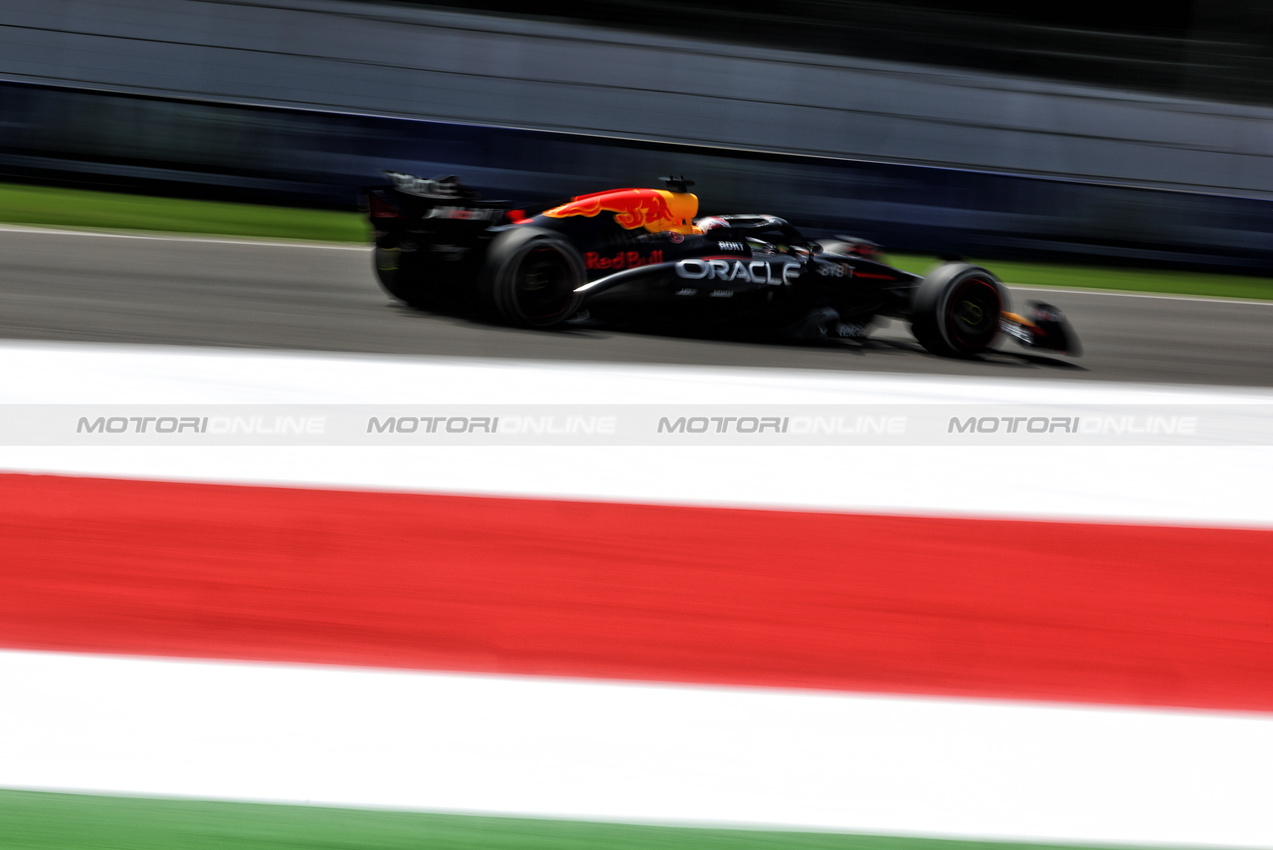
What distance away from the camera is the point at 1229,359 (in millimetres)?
8281

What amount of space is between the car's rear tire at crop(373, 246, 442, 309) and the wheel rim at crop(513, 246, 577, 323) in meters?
0.49

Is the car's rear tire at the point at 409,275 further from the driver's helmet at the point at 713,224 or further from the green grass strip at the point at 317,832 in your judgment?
the green grass strip at the point at 317,832

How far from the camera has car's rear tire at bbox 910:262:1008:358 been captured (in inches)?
285

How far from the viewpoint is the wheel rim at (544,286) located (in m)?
6.63

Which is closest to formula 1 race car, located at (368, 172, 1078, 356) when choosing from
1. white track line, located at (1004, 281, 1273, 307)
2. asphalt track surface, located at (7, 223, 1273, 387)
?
asphalt track surface, located at (7, 223, 1273, 387)

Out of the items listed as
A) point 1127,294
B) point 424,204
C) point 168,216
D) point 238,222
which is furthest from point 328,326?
point 1127,294

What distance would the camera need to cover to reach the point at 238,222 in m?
9.65

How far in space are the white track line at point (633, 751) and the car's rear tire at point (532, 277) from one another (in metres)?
3.69

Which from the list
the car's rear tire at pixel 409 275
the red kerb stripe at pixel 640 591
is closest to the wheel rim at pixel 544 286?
the car's rear tire at pixel 409 275

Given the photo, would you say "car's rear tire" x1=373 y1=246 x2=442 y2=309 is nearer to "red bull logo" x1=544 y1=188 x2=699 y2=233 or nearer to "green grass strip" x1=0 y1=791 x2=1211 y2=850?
"red bull logo" x1=544 y1=188 x2=699 y2=233

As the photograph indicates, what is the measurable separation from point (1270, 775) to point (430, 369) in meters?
4.20

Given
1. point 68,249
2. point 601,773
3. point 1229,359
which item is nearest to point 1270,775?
point 601,773

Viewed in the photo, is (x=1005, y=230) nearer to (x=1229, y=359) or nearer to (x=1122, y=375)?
(x=1229, y=359)

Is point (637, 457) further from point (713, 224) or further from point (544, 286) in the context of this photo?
point (713, 224)
